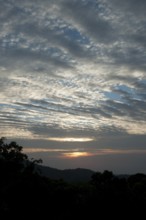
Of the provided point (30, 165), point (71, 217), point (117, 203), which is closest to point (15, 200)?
point (30, 165)

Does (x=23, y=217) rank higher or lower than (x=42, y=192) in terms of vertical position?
lower

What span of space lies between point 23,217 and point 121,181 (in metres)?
44.9

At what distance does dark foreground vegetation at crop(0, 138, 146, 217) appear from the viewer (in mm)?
31609

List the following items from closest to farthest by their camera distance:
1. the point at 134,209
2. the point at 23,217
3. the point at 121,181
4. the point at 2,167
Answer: the point at 134,209
the point at 23,217
the point at 2,167
the point at 121,181

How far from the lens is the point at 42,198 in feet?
142

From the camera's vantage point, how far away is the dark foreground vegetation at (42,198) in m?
31.6

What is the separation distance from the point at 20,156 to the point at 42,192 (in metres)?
5.54

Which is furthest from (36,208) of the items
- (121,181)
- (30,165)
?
(121,181)

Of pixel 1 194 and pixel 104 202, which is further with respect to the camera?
pixel 1 194

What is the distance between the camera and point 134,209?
31.4 metres

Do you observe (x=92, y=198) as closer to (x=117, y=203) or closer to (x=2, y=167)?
(x=117, y=203)

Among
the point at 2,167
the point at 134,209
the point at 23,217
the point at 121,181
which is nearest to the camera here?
the point at 134,209

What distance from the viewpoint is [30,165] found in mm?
44125

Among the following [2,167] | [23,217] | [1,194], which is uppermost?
[2,167]
